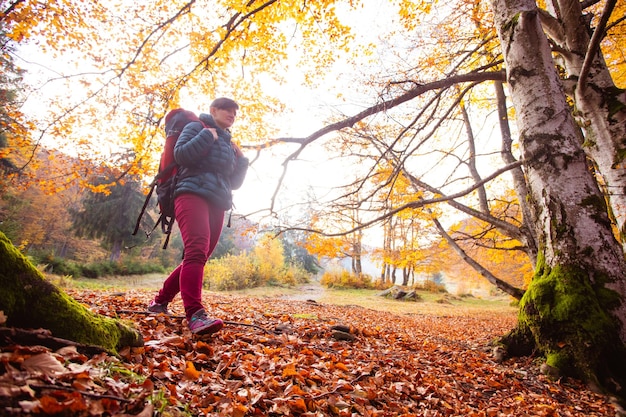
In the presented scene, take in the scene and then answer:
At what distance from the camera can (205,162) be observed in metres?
2.41

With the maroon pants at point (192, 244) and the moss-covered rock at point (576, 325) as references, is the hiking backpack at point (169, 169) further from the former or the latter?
the moss-covered rock at point (576, 325)

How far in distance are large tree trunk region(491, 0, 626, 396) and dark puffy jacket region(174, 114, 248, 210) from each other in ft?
9.19

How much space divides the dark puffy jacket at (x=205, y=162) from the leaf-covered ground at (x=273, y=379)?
1.13 m

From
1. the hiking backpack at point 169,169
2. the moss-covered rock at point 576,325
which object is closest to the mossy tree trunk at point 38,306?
the hiking backpack at point 169,169

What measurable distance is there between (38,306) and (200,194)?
122 centimetres

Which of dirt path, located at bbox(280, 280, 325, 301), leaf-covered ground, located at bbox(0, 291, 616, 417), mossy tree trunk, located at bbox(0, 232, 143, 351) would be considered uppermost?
mossy tree trunk, located at bbox(0, 232, 143, 351)

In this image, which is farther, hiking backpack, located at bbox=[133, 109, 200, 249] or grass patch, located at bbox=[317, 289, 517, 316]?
grass patch, located at bbox=[317, 289, 517, 316]

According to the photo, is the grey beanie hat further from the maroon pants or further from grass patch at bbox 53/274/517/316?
grass patch at bbox 53/274/517/316

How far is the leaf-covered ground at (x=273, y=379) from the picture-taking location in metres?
0.91

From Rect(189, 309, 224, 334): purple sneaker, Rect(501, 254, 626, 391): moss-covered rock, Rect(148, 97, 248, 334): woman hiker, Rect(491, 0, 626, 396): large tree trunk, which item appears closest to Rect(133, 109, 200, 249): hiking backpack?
Rect(148, 97, 248, 334): woman hiker

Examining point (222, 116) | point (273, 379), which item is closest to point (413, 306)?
point (273, 379)

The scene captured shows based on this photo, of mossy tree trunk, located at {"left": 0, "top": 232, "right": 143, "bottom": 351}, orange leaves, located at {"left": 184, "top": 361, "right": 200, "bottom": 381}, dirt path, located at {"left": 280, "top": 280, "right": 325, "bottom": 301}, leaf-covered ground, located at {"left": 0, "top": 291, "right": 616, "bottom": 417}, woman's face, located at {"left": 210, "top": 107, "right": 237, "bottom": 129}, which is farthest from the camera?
dirt path, located at {"left": 280, "top": 280, "right": 325, "bottom": 301}

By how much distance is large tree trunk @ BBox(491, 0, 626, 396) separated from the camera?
85.7 inches

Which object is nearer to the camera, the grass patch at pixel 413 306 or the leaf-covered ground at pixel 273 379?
the leaf-covered ground at pixel 273 379
